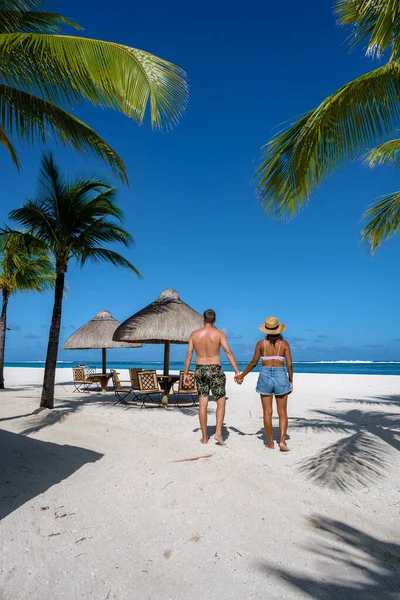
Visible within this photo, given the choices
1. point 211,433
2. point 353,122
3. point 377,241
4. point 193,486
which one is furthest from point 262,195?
point 377,241

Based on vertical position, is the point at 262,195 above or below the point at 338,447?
above

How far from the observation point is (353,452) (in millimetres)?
5004

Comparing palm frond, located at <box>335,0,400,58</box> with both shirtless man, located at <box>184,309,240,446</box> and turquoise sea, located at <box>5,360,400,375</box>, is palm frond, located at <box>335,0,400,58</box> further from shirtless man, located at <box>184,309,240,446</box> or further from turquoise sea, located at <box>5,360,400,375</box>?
turquoise sea, located at <box>5,360,400,375</box>

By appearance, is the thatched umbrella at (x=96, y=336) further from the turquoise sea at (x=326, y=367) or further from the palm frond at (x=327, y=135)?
the turquoise sea at (x=326, y=367)

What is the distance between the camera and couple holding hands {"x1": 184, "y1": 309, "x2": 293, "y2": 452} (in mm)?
4961

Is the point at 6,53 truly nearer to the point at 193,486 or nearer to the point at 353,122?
the point at 353,122

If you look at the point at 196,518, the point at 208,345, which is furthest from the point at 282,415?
the point at 196,518

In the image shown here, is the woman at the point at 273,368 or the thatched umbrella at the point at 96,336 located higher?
the thatched umbrella at the point at 96,336

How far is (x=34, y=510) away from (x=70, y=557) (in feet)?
2.71

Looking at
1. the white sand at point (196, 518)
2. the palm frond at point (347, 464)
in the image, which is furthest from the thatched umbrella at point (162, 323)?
the palm frond at point (347, 464)

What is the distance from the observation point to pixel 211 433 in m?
6.50

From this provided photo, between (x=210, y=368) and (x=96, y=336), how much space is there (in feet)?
30.9

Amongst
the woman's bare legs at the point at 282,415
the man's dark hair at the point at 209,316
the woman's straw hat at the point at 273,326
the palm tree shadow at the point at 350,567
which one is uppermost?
the man's dark hair at the point at 209,316

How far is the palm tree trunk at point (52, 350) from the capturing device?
28.0ft
